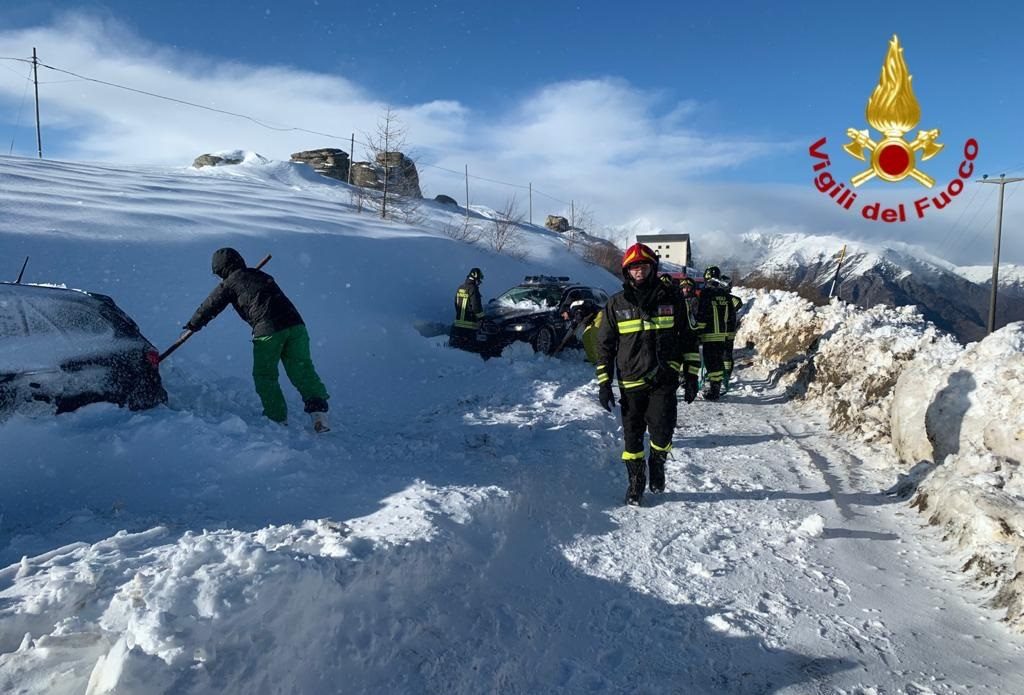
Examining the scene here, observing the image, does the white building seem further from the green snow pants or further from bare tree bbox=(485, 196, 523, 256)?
the green snow pants

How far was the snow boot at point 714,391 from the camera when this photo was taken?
8.91 metres

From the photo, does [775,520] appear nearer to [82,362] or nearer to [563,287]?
[82,362]

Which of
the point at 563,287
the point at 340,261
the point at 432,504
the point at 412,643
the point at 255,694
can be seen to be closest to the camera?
the point at 255,694

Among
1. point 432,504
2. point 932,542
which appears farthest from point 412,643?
point 932,542

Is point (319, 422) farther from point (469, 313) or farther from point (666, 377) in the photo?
point (469, 313)

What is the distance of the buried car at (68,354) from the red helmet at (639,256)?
163 inches

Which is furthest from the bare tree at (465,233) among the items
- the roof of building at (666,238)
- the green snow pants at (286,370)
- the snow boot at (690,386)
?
the roof of building at (666,238)

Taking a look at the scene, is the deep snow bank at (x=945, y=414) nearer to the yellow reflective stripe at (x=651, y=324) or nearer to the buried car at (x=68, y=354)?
the yellow reflective stripe at (x=651, y=324)

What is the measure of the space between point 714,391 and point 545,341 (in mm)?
3296

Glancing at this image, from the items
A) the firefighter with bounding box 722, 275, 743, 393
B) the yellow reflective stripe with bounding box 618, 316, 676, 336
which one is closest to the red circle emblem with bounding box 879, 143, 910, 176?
the yellow reflective stripe with bounding box 618, 316, 676, 336

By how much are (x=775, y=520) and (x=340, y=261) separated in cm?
1123

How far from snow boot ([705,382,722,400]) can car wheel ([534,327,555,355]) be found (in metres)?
3.08

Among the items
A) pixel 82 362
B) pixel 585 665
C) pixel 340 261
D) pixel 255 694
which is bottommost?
pixel 585 665

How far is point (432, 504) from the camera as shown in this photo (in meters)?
4.19
